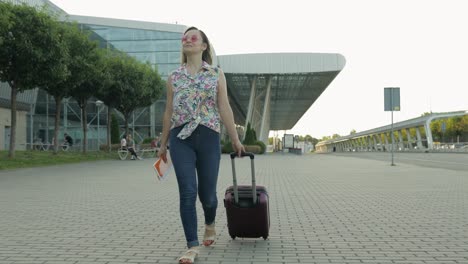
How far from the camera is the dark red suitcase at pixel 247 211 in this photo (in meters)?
4.57

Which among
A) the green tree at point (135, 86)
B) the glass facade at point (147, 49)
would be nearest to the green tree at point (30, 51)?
the green tree at point (135, 86)

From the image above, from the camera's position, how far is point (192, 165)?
411 cm

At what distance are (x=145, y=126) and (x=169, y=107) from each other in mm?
37910

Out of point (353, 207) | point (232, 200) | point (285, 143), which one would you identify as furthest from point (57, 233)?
point (285, 143)

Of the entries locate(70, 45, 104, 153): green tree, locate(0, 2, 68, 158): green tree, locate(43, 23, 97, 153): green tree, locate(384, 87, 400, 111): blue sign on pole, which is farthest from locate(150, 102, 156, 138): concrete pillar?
locate(384, 87, 400, 111): blue sign on pole

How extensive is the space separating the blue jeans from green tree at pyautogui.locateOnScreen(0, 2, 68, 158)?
15539 mm

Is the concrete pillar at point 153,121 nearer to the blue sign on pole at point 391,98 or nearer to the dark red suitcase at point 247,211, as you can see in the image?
the blue sign on pole at point 391,98

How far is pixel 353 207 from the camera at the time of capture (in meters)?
7.42

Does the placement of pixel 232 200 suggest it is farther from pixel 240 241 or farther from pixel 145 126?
pixel 145 126

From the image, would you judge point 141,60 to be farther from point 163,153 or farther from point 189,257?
point 189,257

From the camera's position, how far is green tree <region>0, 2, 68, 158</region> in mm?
17906

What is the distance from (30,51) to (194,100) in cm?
1580

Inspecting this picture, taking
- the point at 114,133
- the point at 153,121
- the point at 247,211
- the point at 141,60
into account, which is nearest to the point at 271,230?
the point at 247,211

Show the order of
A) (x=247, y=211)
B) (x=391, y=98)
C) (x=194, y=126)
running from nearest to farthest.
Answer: (x=194, y=126), (x=247, y=211), (x=391, y=98)
